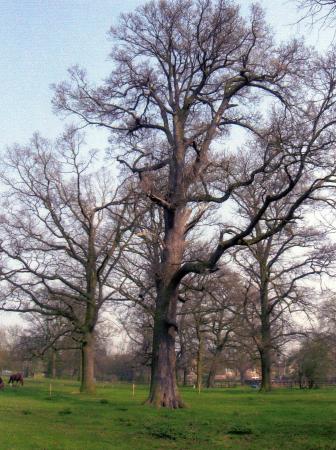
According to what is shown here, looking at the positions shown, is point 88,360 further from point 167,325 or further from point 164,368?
point 167,325

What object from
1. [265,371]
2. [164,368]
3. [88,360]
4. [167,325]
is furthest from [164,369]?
[265,371]

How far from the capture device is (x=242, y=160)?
2052 cm

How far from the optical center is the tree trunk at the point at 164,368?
2214 centimetres

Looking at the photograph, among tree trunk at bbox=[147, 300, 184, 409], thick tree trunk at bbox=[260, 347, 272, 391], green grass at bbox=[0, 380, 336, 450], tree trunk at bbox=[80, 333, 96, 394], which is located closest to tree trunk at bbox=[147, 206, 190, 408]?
tree trunk at bbox=[147, 300, 184, 409]

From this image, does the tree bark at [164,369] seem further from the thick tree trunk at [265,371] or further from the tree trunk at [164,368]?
the thick tree trunk at [265,371]

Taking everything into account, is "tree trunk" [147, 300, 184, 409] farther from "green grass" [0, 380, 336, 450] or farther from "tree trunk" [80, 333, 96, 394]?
"tree trunk" [80, 333, 96, 394]

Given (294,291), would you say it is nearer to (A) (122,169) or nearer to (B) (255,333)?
(B) (255,333)

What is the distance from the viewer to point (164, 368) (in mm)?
22328

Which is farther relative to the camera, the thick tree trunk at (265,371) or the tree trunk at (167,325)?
the thick tree trunk at (265,371)

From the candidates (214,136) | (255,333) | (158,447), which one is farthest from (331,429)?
(255,333)

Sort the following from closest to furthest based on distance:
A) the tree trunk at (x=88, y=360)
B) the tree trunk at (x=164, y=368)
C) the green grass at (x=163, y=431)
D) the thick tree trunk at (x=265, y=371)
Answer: the green grass at (x=163, y=431), the tree trunk at (x=164, y=368), the tree trunk at (x=88, y=360), the thick tree trunk at (x=265, y=371)

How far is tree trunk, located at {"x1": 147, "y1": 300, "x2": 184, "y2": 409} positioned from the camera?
22.1 m

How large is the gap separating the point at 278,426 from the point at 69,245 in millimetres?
24401

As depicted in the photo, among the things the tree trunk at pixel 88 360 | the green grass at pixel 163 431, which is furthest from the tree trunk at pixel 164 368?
the tree trunk at pixel 88 360
